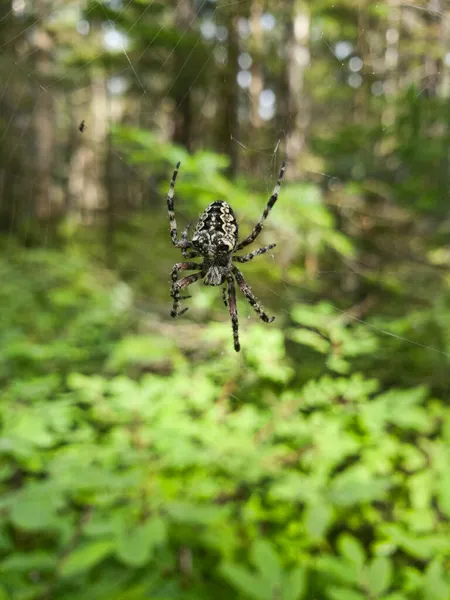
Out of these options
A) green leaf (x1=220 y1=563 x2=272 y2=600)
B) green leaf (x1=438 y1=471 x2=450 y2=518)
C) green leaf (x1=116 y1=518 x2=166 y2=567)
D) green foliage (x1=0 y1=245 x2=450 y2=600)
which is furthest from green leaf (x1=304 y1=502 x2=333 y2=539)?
green leaf (x1=116 y1=518 x2=166 y2=567)

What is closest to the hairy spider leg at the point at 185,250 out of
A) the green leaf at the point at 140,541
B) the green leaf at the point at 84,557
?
the green leaf at the point at 140,541

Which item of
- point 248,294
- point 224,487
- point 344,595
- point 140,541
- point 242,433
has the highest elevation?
point 248,294

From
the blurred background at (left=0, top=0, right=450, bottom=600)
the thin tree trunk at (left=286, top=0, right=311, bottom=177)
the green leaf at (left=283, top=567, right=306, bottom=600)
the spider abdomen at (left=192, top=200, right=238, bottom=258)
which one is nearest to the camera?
the green leaf at (left=283, top=567, right=306, bottom=600)

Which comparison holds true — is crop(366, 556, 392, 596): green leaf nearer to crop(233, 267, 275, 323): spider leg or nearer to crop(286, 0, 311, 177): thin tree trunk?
crop(233, 267, 275, 323): spider leg

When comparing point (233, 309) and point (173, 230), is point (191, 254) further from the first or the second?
point (233, 309)

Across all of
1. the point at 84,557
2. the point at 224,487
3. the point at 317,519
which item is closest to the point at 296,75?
the point at 224,487

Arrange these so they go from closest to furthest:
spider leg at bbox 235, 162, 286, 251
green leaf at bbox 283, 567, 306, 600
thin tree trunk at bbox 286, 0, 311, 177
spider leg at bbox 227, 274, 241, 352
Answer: green leaf at bbox 283, 567, 306, 600 → spider leg at bbox 235, 162, 286, 251 → spider leg at bbox 227, 274, 241, 352 → thin tree trunk at bbox 286, 0, 311, 177

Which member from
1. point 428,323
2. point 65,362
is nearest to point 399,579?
point 428,323

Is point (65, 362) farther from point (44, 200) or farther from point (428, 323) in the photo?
point (44, 200)
